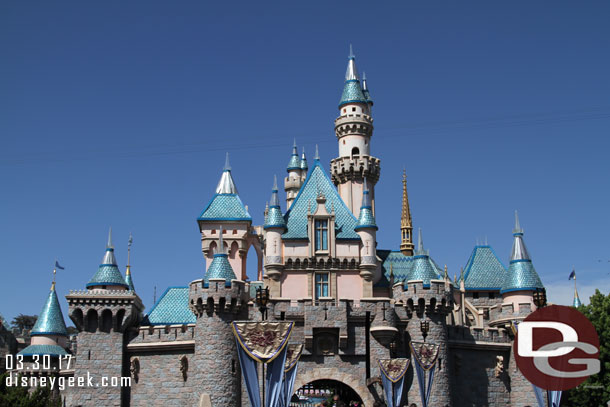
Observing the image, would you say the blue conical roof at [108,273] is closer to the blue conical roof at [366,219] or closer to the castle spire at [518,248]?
the blue conical roof at [366,219]

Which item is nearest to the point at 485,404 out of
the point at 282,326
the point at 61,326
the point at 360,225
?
the point at 360,225

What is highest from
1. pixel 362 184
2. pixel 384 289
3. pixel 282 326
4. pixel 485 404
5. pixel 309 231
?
pixel 362 184

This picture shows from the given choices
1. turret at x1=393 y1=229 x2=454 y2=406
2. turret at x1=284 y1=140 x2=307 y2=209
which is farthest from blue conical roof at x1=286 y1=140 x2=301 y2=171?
turret at x1=393 y1=229 x2=454 y2=406

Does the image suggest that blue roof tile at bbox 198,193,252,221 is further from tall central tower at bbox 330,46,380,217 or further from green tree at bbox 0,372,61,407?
green tree at bbox 0,372,61,407

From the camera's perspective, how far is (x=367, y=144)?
52344mm

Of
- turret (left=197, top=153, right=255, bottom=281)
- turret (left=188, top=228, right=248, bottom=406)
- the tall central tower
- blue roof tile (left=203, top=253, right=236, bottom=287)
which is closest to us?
turret (left=188, top=228, right=248, bottom=406)

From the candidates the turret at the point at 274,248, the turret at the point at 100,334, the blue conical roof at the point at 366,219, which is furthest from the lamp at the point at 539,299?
the turret at the point at 100,334

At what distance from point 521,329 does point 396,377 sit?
6.38 meters

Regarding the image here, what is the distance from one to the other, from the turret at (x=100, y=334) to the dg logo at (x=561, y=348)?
64.7 feet

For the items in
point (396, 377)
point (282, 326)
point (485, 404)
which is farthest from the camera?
point (485, 404)

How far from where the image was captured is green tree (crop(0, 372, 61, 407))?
132 feet

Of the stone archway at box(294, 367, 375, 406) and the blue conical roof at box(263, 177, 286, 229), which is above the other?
the blue conical roof at box(263, 177, 286, 229)

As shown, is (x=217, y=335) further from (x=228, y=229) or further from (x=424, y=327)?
(x=228, y=229)

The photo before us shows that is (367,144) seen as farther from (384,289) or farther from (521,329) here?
(521,329)
